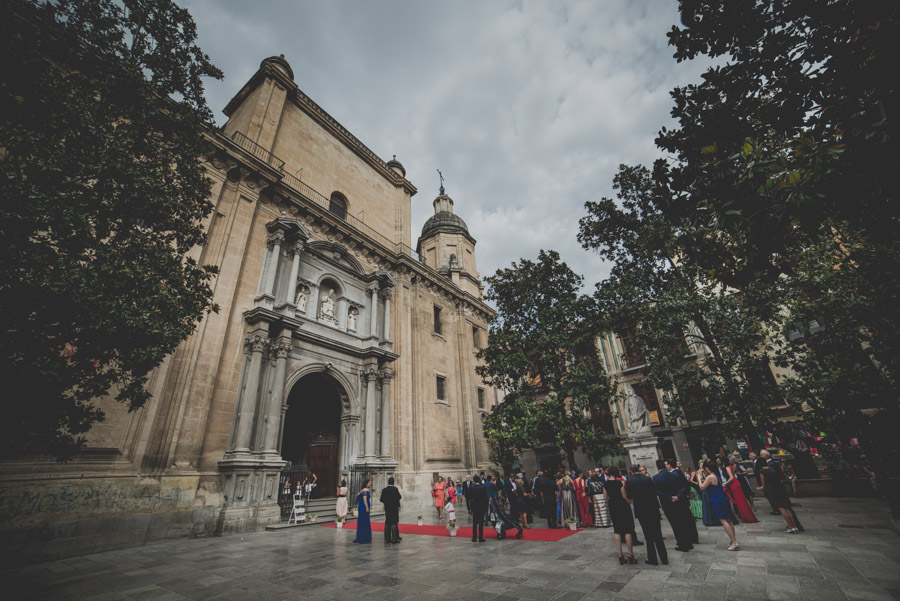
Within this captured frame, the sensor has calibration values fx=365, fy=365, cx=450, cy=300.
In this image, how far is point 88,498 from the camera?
798 cm

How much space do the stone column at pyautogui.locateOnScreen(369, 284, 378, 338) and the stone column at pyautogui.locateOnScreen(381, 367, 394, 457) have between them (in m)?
1.81

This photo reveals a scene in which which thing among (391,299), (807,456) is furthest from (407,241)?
(807,456)

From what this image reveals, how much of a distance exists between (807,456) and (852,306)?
21.2 ft

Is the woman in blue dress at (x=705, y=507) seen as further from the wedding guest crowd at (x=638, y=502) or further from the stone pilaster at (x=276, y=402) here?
the stone pilaster at (x=276, y=402)

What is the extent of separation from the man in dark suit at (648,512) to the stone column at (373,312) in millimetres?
12586

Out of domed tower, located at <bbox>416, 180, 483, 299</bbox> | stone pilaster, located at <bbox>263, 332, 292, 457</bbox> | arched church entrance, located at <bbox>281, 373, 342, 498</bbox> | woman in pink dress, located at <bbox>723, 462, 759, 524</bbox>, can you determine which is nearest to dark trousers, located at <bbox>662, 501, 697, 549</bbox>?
woman in pink dress, located at <bbox>723, 462, 759, 524</bbox>

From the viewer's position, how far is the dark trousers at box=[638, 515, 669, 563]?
5.54 metres

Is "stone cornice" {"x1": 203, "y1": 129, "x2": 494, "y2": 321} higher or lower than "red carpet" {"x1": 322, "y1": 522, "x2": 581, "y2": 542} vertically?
higher

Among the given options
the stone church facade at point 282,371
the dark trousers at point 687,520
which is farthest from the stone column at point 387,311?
the dark trousers at point 687,520

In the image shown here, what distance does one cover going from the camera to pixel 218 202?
493 inches

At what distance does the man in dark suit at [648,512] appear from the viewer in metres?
5.56

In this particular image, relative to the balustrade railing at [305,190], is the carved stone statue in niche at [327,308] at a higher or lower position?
lower

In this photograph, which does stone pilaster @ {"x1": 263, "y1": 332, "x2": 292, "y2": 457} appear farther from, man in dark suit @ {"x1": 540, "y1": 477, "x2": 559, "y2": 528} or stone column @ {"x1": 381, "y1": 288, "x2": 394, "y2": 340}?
man in dark suit @ {"x1": 540, "y1": 477, "x2": 559, "y2": 528}

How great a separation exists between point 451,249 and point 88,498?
73.3ft
